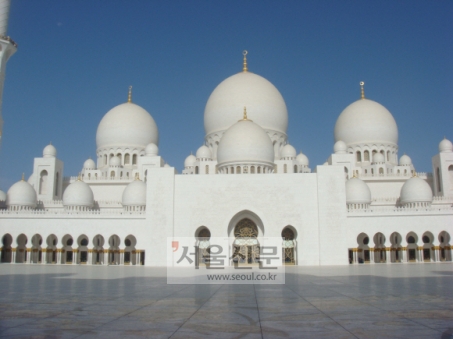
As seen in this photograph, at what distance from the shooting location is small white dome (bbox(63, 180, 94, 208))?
26.7 meters

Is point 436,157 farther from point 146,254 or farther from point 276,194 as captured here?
point 146,254

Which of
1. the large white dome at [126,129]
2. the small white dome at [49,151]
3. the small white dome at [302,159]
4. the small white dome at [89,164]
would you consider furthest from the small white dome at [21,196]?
the small white dome at [302,159]

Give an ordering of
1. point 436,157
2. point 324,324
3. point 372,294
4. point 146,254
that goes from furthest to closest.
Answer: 1. point 436,157
2. point 146,254
3. point 372,294
4. point 324,324

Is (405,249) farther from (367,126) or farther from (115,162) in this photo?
(115,162)

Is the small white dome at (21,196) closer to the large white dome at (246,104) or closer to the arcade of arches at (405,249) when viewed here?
the large white dome at (246,104)

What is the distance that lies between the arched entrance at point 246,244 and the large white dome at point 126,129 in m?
12.3

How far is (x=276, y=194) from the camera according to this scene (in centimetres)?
2320

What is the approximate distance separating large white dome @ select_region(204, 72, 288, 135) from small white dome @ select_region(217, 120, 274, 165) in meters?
3.20

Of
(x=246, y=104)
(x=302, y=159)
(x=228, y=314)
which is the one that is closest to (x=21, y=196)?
(x=246, y=104)

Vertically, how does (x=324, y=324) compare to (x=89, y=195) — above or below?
below

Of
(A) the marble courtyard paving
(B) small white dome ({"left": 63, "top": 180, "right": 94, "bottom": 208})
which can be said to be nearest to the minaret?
(B) small white dome ({"left": 63, "top": 180, "right": 94, "bottom": 208})

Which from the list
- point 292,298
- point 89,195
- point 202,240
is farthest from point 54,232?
point 292,298

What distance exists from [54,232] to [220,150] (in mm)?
10181

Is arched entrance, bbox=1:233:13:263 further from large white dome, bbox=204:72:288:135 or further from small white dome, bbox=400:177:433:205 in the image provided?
small white dome, bbox=400:177:433:205
